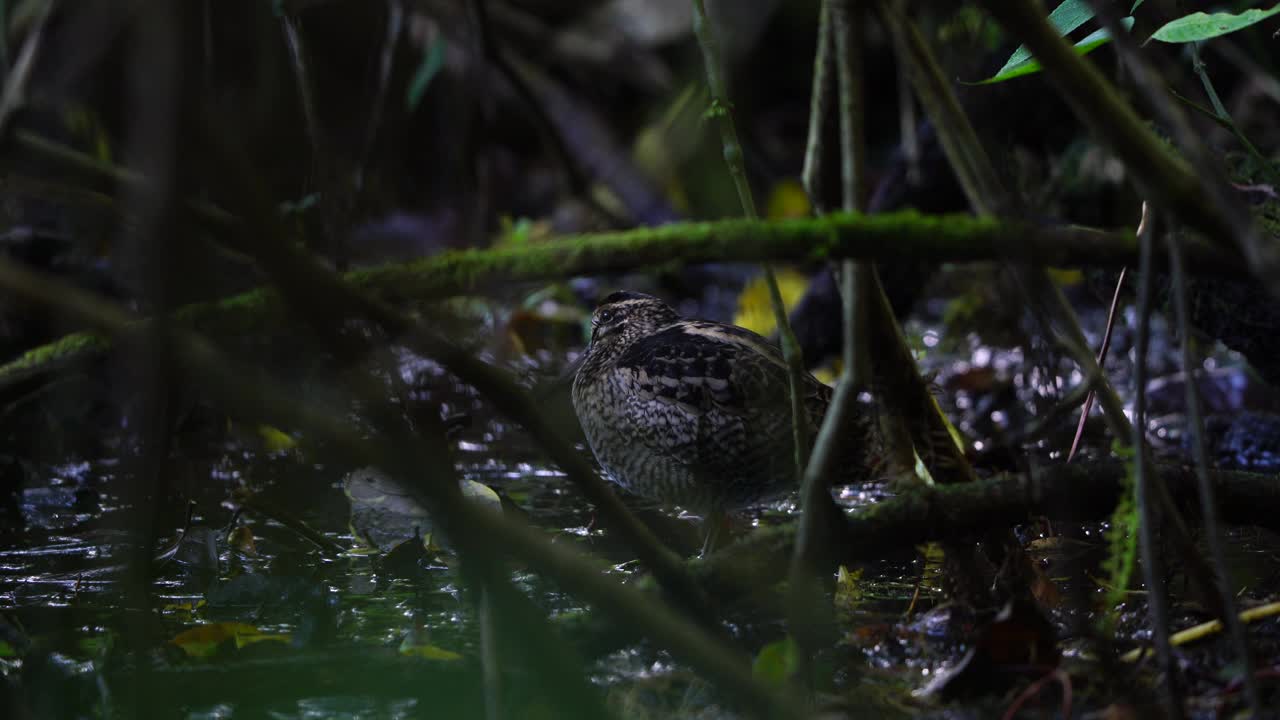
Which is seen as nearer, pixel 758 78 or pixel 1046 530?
pixel 1046 530

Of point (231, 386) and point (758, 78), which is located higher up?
point (758, 78)

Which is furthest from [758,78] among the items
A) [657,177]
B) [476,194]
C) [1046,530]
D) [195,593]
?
[195,593]

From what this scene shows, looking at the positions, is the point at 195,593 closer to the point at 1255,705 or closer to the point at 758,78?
the point at 1255,705

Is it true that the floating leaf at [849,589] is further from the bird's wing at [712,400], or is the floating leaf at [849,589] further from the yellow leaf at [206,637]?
the yellow leaf at [206,637]

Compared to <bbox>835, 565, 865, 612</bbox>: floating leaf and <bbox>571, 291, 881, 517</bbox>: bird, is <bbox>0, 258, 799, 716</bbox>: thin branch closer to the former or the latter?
<bbox>835, 565, 865, 612</bbox>: floating leaf

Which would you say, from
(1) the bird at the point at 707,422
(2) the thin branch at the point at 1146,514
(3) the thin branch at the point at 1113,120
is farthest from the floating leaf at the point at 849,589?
(3) the thin branch at the point at 1113,120
